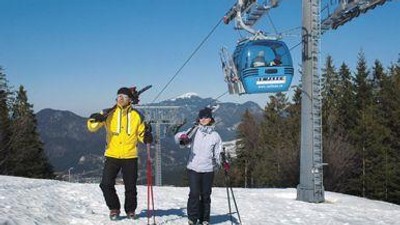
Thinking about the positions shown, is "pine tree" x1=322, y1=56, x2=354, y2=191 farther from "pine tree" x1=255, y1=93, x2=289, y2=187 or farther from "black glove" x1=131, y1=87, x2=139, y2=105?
"black glove" x1=131, y1=87, x2=139, y2=105

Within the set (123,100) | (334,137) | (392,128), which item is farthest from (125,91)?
(392,128)

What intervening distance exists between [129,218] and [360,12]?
11899 mm

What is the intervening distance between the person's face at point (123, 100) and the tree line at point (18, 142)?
168ft

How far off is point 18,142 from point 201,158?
→ 54837mm

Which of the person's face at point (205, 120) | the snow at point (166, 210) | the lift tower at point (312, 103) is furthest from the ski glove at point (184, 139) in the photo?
the lift tower at point (312, 103)

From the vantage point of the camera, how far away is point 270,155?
208 ft

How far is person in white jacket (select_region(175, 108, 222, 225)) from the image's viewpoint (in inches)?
375

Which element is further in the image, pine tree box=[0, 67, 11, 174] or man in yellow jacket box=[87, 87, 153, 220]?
pine tree box=[0, 67, 11, 174]

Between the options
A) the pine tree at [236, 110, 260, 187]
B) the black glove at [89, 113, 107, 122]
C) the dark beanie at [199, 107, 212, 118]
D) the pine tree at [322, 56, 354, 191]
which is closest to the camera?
→ the black glove at [89, 113, 107, 122]

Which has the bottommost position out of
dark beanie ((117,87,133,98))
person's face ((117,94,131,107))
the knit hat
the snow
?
the snow

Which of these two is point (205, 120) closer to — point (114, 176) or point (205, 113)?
point (205, 113)

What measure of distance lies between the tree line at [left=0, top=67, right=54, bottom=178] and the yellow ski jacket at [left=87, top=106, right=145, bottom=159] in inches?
2014

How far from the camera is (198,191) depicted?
9.55 metres

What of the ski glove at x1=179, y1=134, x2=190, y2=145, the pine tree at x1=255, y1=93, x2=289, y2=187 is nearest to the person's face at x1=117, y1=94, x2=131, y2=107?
the ski glove at x1=179, y1=134, x2=190, y2=145
